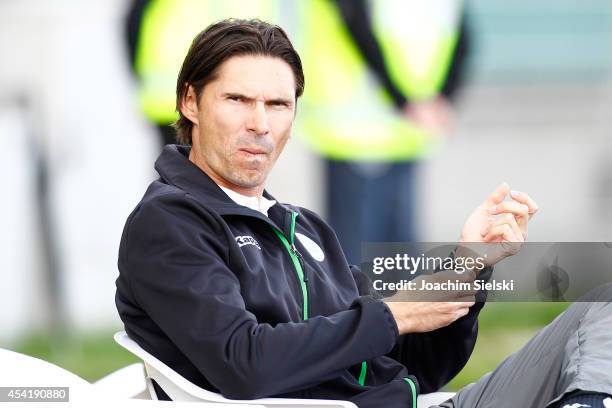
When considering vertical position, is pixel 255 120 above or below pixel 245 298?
above

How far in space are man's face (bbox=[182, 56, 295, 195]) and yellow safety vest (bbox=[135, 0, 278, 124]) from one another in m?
3.45

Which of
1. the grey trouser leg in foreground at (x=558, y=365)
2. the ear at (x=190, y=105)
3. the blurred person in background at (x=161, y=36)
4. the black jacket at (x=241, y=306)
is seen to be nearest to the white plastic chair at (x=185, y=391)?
the black jacket at (x=241, y=306)

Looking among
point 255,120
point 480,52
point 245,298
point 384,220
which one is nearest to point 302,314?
point 245,298

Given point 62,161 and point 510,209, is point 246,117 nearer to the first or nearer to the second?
point 510,209

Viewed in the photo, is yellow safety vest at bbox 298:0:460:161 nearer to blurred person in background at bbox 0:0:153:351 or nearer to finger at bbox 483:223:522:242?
blurred person in background at bbox 0:0:153:351

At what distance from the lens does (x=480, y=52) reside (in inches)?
241

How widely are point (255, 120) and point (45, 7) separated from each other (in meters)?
4.01

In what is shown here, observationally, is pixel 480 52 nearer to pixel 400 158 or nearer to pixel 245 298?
pixel 400 158

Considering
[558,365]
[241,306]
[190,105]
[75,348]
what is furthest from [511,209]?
[75,348]

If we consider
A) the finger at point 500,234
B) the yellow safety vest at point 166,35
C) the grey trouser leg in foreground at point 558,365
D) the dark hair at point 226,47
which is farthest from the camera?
the yellow safety vest at point 166,35

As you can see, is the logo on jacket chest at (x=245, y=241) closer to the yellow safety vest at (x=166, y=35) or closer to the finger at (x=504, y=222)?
the finger at (x=504, y=222)

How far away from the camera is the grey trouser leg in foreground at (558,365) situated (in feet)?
6.57

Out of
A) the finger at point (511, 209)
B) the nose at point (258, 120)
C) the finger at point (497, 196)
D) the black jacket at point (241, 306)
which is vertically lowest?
the black jacket at point (241, 306)

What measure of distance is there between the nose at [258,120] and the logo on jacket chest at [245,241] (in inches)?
7.7
